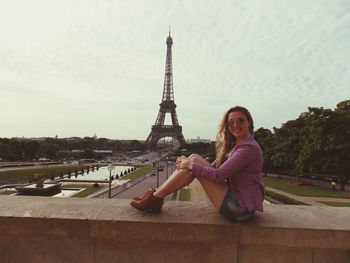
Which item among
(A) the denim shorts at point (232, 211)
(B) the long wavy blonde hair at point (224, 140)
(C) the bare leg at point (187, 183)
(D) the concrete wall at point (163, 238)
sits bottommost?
(D) the concrete wall at point (163, 238)

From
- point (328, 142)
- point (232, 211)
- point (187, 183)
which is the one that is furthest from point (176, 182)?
point (328, 142)

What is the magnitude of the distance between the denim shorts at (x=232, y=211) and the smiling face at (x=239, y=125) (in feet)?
2.45

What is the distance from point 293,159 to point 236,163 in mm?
38873

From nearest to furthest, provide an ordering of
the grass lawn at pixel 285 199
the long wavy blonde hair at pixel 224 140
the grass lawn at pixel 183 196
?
the long wavy blonde hair at pixel 224 140 → the grass lawn at pixel 285 199 → the grass lawn at pixel 183 196

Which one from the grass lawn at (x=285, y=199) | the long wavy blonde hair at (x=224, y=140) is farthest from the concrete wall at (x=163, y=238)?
the grass lawn at (x=285, y=199)

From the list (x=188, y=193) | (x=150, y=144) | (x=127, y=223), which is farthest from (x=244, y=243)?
(x=150, y=144)

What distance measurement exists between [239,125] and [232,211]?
39.9 inches

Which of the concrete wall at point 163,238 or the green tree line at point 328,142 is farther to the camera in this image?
the green tree line at point 328,142

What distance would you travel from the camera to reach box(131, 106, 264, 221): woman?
12.6ft

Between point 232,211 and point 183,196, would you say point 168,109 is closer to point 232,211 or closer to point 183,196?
point 183,196

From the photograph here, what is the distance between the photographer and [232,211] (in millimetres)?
3752

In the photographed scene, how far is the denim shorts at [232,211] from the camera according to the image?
147 inches

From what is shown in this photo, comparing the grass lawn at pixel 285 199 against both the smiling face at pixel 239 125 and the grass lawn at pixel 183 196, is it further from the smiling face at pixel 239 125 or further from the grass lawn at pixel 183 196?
the smiling face at pixel 239 125

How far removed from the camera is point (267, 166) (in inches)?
2110
